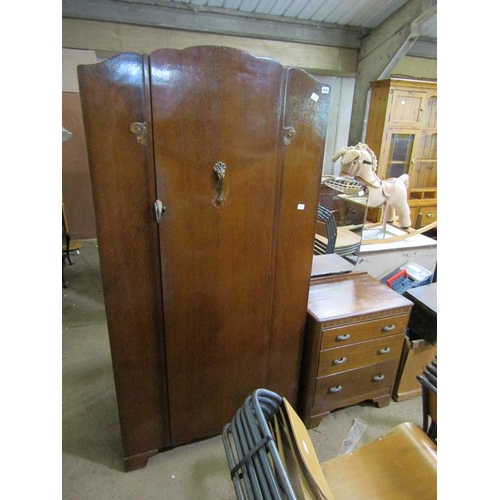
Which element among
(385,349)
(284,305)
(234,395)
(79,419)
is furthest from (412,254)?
(79,419)

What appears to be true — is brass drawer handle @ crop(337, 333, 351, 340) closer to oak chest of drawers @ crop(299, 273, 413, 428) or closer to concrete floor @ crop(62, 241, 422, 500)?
oak chest of drawers @ crop(299, 273, 413, 428)

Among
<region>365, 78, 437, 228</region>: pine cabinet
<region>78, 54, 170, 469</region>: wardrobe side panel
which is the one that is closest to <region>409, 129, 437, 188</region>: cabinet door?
<region>365, 78, 437, 228</region>: pine cabinet

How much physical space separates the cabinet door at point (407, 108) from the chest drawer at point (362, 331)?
10.2ft

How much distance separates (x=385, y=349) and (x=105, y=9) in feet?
13.2

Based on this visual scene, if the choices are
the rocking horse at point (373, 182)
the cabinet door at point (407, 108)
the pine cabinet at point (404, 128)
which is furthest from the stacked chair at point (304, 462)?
the cabinet door at point (407, 108)

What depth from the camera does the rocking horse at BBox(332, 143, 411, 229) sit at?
7.76ft

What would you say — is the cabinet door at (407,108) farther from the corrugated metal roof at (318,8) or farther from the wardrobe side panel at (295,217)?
the wardrobe side panel at (295,217)

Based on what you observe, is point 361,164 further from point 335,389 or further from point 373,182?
point 335,389

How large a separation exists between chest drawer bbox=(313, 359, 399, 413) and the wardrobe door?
12.9 inches

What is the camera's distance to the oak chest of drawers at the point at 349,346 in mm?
1546

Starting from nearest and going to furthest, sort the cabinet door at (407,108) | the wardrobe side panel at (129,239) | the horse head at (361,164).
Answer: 1. the wardrobe side panel at (129,239)
2. the horse head at (361,164)
3. the cabinet door at (407,108)
